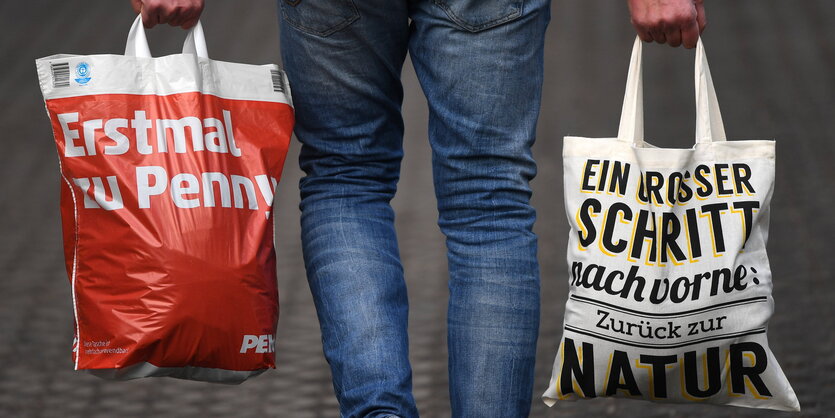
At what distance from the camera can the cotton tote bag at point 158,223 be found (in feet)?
6.08

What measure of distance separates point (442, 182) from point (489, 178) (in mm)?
92

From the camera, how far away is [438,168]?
192 centimetres

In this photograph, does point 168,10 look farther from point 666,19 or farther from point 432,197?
point 432,197

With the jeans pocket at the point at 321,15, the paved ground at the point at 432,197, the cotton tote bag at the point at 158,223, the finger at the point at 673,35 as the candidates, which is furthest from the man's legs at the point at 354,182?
the paved ground at the point at 432,197

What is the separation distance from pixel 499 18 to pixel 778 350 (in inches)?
58.9

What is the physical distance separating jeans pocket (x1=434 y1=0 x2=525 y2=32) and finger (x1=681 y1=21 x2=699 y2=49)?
0.30 meters

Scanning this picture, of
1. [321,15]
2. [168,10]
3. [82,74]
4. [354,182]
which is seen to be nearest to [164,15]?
[168,10]

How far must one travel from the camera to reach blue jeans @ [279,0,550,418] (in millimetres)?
1839

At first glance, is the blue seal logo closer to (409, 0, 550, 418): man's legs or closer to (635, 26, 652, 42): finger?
(409, 0, 550, 418): man's legs

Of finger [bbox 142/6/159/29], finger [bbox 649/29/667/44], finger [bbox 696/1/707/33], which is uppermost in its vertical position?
finger [bbox 696/1/707/33]

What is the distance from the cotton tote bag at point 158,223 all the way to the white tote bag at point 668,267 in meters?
0.53

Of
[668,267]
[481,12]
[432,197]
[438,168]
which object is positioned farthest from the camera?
[432,197]

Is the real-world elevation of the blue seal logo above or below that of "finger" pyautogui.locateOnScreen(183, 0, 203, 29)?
below

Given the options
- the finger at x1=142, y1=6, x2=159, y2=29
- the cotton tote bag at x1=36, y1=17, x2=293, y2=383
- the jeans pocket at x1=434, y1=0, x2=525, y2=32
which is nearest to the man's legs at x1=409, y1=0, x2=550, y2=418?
the jeans pocket at x1=434, y1=0, x2=525, y2=32
